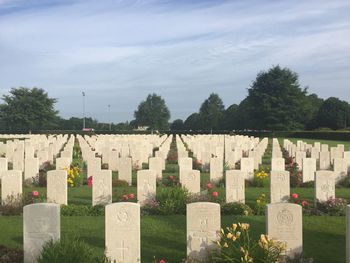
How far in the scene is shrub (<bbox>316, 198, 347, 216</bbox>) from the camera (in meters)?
9.81

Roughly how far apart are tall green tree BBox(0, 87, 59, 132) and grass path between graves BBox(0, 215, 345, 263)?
61.6 m

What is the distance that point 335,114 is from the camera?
64.9 metres

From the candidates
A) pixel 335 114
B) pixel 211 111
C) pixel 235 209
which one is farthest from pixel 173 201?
pixel 211 111

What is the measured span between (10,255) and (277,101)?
58.9 metres

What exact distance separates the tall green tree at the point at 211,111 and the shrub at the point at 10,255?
81.9m

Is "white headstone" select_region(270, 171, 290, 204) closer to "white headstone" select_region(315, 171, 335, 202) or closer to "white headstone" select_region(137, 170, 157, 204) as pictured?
"white headstone" select_region(315, 171, 335, 202)

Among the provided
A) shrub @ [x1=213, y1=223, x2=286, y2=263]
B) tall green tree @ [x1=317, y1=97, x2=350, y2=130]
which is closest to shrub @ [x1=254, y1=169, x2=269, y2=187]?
shrub @ [x1=213, y1=223, x2=286, y2=263]

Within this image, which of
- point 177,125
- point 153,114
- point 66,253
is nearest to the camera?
point 66,253

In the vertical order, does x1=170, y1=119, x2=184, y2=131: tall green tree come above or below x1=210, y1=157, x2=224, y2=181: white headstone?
above

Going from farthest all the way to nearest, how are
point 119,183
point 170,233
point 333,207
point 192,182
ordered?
point 119,183 < point 192,182 < point 333,207 < point 170,233

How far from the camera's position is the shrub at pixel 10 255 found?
684 centimetres

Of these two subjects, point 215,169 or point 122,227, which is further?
point 215,169

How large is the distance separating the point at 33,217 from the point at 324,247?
177 inches

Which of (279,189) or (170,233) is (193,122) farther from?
(170,233)
